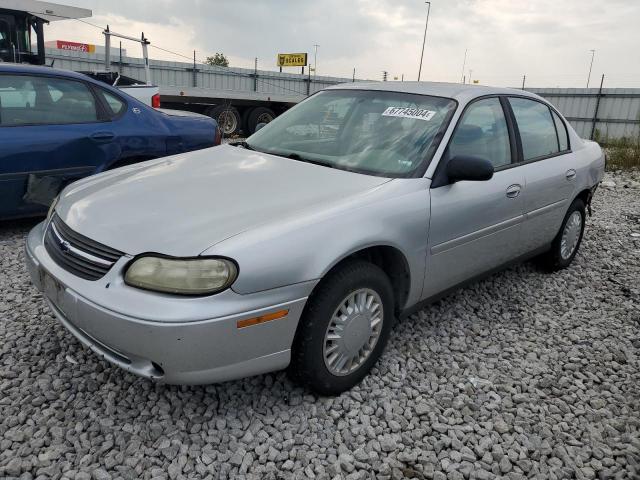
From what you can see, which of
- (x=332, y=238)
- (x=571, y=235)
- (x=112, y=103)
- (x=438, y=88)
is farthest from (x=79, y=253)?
(x=571, y=235)

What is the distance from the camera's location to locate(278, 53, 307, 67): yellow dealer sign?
34.0 m

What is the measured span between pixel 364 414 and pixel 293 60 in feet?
116

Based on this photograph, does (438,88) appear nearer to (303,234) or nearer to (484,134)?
(484,134)

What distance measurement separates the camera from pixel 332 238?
2268mm

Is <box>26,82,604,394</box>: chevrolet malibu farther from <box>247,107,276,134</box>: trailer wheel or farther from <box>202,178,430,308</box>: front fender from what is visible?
<box>247,107,276,134</box>: trailer wheel

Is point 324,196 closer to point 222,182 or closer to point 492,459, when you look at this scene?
point 222,182

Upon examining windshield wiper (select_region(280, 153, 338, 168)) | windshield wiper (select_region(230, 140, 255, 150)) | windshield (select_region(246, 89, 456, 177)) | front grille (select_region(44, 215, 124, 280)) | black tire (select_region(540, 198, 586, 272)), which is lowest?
black tire (select_region(540, 198, 586, 272))

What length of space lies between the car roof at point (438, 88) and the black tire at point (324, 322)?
1.36 meters

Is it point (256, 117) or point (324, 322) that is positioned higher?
point (256, 117)

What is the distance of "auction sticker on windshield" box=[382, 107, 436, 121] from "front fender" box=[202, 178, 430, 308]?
52 centimetres

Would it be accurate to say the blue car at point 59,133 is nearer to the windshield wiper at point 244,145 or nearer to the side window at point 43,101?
the side window at point 43,101

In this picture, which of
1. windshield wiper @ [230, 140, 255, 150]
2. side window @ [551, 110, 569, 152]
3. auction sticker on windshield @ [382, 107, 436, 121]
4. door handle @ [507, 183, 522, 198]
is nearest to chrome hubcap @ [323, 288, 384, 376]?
auction sticker on windshield @ [382, 107, 436, 121]

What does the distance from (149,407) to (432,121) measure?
2.18 meters

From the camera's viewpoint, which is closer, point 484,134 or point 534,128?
point 484,134
